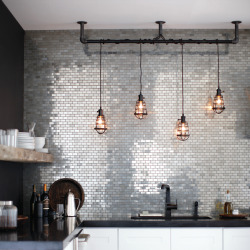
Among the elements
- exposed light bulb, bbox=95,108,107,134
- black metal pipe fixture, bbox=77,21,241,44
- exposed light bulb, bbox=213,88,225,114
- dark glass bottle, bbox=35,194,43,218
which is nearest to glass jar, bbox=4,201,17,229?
dark glass bottle, bbox=35,194,43,218

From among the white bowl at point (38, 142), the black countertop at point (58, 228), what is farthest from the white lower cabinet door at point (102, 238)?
the white bowl at point (38, 142)

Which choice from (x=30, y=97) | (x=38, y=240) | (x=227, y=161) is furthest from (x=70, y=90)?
(x=38, y=240)

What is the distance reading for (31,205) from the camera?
630 centimetres

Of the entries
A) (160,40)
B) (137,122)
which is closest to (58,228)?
(137,122)

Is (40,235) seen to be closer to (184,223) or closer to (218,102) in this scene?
(184,223)

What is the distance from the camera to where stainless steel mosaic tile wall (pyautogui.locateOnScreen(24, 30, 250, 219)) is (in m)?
6.52

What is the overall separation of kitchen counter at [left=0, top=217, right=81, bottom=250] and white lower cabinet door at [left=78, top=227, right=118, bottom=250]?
0.36 m

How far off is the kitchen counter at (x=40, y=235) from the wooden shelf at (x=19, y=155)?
68cm

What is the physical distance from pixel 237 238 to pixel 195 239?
50 centimetres

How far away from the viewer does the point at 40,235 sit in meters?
4.27

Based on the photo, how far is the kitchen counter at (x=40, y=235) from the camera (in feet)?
12.7

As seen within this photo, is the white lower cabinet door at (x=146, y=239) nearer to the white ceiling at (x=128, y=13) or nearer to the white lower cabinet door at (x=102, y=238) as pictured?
the white lower cabinet door at (x=102, y=238)

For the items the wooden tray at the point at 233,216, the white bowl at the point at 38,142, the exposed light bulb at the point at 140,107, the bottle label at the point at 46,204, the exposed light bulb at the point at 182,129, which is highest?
the exposed light bulb at the point at 140,107

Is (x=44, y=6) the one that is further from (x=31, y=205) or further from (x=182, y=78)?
(x=31, y=205)
